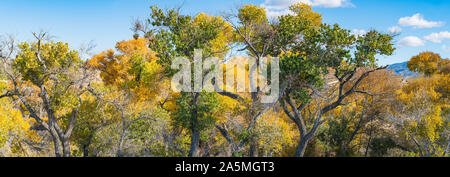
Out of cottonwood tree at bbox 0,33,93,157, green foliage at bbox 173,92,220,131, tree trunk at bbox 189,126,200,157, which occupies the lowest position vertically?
tree trunk at bbox 189,126,200,157

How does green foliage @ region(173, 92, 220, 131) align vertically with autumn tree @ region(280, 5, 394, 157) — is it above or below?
below

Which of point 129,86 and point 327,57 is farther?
point 129,86

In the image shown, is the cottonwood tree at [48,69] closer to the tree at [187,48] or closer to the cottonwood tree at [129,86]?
the cottonwood tree at [129,86]

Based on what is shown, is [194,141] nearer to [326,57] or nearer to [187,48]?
[187,48]

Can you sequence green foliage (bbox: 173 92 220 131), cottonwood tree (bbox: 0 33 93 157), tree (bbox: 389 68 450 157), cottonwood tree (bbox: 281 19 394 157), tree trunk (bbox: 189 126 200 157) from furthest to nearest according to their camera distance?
tree trunk (bbox: 189 126 200 157) → tree (bbox: 389 68 450 157) → green foliage (bbox: 173 92 220 131) → cottonwood tree (bbox: 281 19 394 157) → cottonwood tree (bbox: 0 33 93 157)

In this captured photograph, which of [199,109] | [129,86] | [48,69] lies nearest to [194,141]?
[199,109]

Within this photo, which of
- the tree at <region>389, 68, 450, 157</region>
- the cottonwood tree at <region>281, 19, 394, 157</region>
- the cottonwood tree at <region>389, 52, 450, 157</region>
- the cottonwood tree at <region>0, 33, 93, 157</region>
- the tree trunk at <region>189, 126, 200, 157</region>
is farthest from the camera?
the tree trunk at <region>189, 126, 200, 157</region>

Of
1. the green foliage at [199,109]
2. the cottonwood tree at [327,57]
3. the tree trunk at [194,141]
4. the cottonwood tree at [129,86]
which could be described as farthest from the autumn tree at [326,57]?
the cottonwood tree at [129,86]

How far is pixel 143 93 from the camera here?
28266 mm

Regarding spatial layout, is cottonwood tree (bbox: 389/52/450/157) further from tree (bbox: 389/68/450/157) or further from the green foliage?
the green foliage

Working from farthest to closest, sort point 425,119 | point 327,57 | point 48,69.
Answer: point 425,119 < point 327,57 < point 48,69

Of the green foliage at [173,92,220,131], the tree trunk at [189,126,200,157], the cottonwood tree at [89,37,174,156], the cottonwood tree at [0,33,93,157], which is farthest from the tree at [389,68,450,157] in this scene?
the cottonwood tree at [0,33,93,157]
